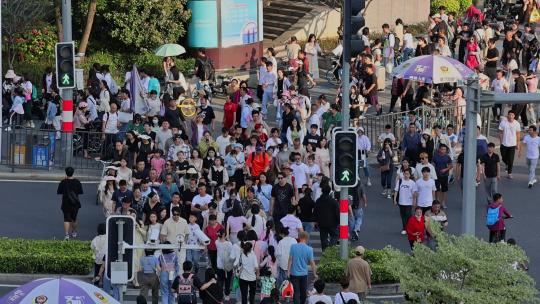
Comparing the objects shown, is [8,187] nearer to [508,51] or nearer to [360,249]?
[360,249]

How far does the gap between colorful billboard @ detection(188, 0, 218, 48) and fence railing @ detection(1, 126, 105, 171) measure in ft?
30.7

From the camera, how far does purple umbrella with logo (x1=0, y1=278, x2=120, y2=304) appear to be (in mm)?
22812

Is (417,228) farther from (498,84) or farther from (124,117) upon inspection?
(498,84)

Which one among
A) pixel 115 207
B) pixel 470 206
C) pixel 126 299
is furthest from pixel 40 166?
pixel 470 206

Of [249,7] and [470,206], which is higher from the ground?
[249,7]

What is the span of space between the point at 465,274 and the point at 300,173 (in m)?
11.8

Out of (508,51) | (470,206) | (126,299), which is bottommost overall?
(126,299)

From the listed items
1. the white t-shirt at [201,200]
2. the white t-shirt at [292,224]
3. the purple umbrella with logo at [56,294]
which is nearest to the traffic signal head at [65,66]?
the white t-shirt at [201,200]

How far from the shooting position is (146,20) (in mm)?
45000

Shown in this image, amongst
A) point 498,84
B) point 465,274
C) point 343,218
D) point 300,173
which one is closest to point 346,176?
point 343,218

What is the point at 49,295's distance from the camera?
22.9 meters

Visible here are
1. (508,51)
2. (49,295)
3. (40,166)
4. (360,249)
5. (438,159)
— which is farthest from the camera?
(508,51)

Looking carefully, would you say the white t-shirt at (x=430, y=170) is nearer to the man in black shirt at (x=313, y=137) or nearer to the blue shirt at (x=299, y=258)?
the man in black shirt at (x=313, y=137)

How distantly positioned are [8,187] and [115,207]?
523cm
